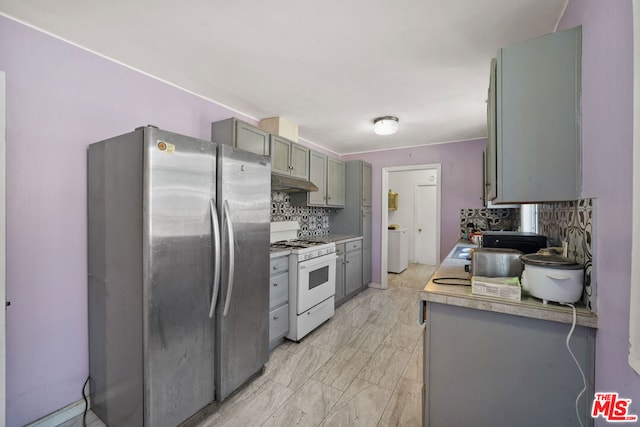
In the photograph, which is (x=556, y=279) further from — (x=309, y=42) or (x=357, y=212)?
(x=357, y=212)

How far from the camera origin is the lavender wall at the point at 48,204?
1.53m

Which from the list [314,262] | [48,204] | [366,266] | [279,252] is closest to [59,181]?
[48,204]

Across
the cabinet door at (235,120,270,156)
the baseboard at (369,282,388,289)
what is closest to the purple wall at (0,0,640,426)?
the cabinet door at (235,120,270,156)

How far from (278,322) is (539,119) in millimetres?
2421

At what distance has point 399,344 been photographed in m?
2.68

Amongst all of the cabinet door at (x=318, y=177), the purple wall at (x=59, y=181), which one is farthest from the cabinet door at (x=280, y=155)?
the purple wall at (x=59, y=181)

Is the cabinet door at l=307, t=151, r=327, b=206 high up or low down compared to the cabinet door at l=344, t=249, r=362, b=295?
up

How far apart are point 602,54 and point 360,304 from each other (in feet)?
11.4

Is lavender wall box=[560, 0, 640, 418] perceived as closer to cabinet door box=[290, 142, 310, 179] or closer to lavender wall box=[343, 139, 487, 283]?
cabinet door box=[290, 142, 310, 179]

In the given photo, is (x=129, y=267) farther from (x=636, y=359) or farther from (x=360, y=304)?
(x=360, y=304)

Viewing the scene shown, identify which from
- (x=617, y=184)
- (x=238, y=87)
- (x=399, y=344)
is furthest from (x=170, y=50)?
(x=399, y=344)

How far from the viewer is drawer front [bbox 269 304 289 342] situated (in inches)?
96.4

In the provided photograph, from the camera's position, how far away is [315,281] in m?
2.93

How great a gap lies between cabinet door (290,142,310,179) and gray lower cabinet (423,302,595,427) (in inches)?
91.2
